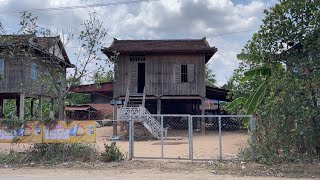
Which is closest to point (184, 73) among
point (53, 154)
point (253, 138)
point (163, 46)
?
point (163, 46)

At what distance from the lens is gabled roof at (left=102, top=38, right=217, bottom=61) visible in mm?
26812

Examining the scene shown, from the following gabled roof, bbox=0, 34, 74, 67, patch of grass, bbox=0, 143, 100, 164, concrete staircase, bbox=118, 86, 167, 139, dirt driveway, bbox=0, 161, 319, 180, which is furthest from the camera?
concrete staircase, bbox=118, 86, 167, 139

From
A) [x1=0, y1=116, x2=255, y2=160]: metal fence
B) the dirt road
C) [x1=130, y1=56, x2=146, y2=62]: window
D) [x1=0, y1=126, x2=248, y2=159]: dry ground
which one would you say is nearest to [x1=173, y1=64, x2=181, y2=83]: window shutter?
[x1=130, y1=56, x2=146, y2=62]: window

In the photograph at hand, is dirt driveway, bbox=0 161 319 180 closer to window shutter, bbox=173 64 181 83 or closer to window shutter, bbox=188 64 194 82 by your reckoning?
window shutter, bbox=173 64 181 83

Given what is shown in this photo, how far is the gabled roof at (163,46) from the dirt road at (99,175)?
14614 mm

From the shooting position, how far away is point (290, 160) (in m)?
11.4

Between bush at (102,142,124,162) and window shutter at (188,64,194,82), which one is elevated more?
window shutter at (188,64,194,82)

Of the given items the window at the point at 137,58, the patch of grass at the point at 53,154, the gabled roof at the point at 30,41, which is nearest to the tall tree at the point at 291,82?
the patch of grass at the point at 53,154

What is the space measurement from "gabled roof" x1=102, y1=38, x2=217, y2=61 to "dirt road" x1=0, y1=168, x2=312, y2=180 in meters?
14.6

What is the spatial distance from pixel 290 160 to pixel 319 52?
3451 mm

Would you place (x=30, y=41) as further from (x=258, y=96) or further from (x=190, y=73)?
(x=190, y=73)

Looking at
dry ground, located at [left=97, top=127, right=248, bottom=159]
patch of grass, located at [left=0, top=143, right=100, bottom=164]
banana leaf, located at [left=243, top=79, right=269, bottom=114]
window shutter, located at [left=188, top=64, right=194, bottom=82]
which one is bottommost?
dry ground, located at [left=97, top=127, right=248, bottom=159]

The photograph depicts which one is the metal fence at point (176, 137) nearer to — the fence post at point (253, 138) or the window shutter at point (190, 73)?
the window shutter at point (190, 73)

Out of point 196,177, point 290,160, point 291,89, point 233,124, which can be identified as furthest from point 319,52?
point 233,124
